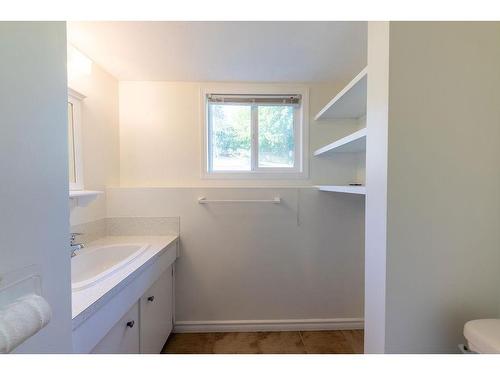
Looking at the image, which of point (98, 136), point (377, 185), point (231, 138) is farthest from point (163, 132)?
point (377, 185)

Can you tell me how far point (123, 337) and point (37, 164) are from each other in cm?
102

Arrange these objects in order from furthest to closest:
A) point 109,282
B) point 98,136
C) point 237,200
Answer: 1. point 237,200
2. point 98,136
3. point 109,282

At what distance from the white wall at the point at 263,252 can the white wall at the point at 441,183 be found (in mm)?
1131

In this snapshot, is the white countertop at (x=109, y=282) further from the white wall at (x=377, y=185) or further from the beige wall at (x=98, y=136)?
the white wall at (x=377, y=185)

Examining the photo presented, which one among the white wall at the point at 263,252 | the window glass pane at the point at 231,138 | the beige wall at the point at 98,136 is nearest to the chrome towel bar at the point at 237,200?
the white wall at the point at 263,252

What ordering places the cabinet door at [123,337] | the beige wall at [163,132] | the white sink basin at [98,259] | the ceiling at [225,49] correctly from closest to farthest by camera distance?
1. the cabinet door at [123,337]
2. the ceiling at [225,49]
3. the white sink basin at [98,259]
4. the beige wall at [163,132]

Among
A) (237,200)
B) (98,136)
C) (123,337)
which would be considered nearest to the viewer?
(123,337)

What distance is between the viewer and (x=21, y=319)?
475 millimetres

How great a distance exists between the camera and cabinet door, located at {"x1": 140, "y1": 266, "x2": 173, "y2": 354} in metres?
1.48

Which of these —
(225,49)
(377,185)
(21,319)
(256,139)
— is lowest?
(21,319)

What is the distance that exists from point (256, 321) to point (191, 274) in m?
0.69

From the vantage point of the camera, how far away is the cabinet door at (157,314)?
148cm

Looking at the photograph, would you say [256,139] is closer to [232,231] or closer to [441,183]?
[232,231]

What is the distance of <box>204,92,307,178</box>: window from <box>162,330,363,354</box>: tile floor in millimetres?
1363
